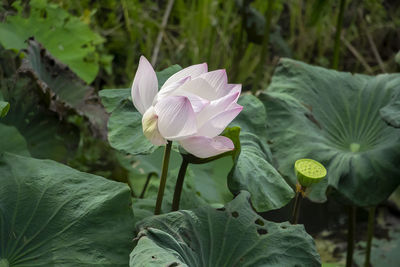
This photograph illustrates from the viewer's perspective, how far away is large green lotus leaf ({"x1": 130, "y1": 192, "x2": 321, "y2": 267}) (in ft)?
2.74

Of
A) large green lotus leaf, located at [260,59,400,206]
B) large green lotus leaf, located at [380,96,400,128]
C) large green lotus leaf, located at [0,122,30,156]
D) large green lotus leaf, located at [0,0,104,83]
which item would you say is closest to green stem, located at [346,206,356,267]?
large green lotus leaf, located at [260,59,400,206]

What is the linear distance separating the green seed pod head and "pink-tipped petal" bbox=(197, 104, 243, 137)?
0.52ft

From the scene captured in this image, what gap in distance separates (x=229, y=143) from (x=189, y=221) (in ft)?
0.48

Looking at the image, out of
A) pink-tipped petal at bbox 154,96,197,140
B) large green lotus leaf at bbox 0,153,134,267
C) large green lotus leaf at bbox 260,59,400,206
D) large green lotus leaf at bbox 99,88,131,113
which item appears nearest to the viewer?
pink-tipped petal at bbox 154,96,197,140

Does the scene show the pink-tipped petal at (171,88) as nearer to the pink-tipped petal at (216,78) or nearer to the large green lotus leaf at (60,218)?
the pink-tipped petal at (216,78)

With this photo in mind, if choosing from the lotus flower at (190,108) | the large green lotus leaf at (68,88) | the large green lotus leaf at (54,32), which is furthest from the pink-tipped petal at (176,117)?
the large green lotus leaf at (54,32)

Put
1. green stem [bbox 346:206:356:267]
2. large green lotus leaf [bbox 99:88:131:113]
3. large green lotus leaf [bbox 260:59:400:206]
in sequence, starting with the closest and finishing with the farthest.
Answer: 1. large green lotus leaf [bbox 99:88:131:113]
2. large green lotus leaf [bbox 260:59:400:206]
3. green stem [bbox 346:206:356:267]

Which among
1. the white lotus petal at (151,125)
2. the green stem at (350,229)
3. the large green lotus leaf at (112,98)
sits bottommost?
the green stem at (350,229)

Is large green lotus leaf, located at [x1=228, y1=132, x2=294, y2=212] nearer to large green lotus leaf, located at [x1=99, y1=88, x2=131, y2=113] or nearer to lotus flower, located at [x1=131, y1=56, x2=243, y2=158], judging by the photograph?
lotus flower, located at [x1=131, y1=56, x2=243, y2=158]

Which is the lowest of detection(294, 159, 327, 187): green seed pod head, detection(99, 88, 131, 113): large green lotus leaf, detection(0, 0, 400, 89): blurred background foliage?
detection(0, 0, 400, 89): blurred background foliage

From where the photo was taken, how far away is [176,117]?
0.77 meters

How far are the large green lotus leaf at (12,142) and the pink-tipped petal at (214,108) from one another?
60 cm

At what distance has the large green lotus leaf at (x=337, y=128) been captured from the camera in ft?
3.97

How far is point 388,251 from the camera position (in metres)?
1.76
